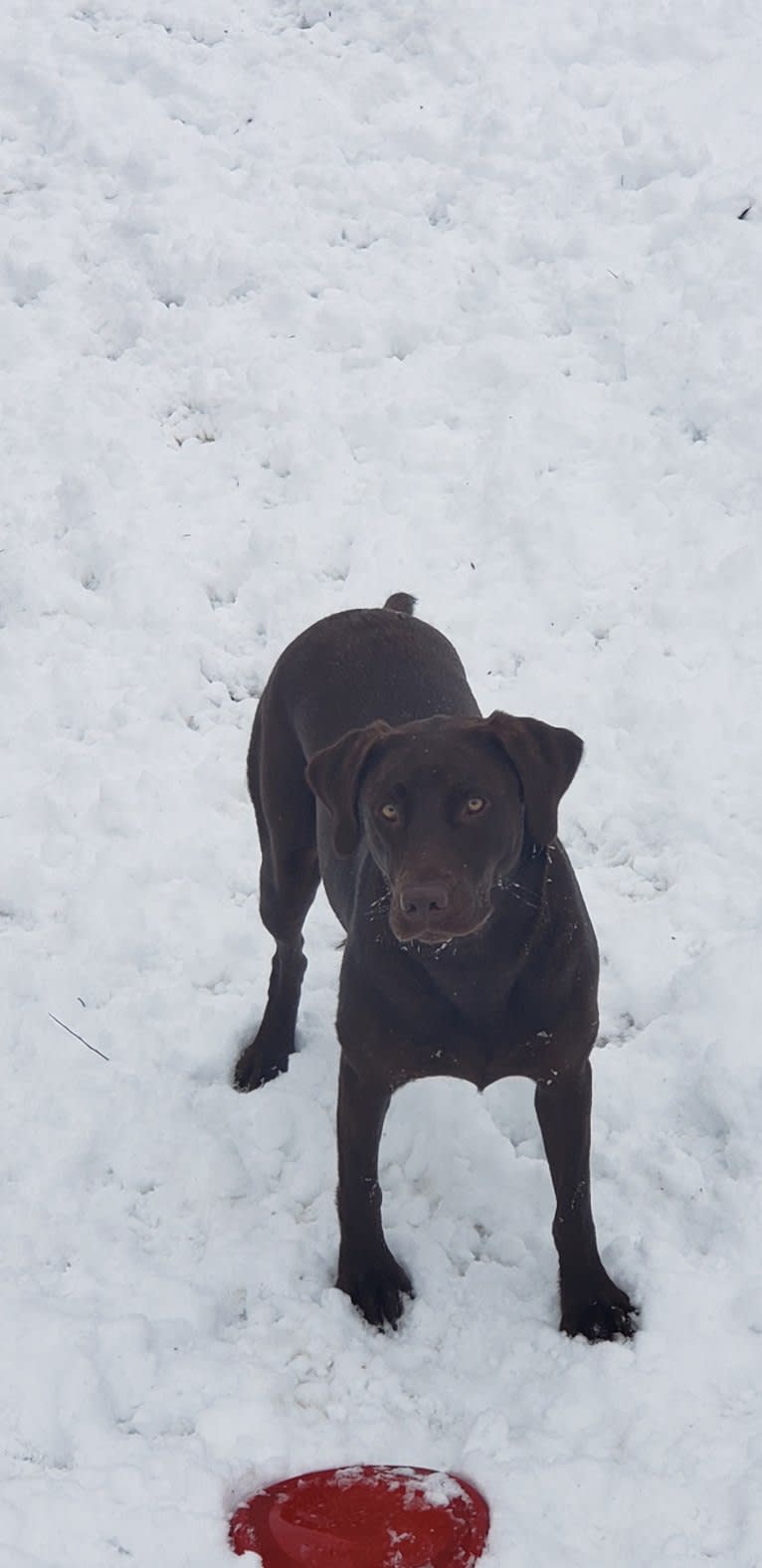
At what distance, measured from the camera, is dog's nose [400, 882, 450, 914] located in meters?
2.64

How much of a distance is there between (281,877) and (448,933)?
1306 millimetres

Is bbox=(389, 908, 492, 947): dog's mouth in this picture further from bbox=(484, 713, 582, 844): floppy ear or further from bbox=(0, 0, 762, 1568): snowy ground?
bbox=(0, 0, 762, 1568): snowy ground

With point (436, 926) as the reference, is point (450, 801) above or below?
above

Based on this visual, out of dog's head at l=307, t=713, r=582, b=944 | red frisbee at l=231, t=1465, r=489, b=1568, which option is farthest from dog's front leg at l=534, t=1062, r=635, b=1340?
dog's head at l=307, t=713, r=582, b=944

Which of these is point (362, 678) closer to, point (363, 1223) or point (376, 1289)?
point (363, 1223)

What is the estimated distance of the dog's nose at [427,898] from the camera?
2637 mm

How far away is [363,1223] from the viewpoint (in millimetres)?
3311

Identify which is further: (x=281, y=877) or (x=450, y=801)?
(x=281, y=877)

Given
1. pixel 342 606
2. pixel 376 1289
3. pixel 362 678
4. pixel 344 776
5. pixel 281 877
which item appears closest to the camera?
pixel 344 776

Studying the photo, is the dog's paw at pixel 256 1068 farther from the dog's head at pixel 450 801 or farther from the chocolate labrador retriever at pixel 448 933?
the dog's head at pixel 450 801

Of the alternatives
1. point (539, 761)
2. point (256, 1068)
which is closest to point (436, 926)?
point (539, 761)

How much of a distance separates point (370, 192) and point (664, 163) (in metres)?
1.49

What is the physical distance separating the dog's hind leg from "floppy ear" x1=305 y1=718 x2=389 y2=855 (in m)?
0.74

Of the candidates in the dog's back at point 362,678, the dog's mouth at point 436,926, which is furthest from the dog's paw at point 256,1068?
the dog's mouth at point 436,926
